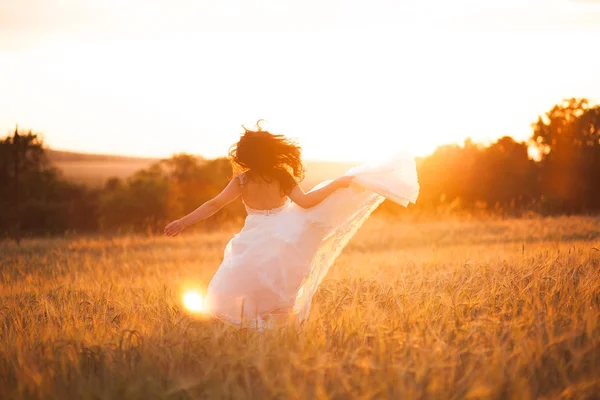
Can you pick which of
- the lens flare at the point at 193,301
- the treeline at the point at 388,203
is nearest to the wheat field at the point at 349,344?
the lens flare at the point at 193,301

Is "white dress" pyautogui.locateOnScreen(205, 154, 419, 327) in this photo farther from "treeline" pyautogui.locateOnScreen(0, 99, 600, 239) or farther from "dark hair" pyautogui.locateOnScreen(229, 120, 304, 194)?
"treeline" pyautogui.locateOnScreen(0, 99, 600, 239)

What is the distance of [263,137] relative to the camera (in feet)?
17.9

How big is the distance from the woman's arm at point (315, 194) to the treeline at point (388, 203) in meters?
17.7

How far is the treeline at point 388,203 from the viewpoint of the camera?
80.9 ft

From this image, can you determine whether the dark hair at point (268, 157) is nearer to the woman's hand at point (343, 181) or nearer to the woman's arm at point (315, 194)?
the woman's arm at point (315, 194)

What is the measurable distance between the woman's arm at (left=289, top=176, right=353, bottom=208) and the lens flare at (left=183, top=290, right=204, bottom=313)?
4.65ft

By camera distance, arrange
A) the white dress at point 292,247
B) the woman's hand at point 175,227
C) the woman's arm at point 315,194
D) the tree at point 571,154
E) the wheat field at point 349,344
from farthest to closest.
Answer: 1. the tree at point 571,154
2. the woman's arm at point 315,194
3. the white dress at point 292,247
4. the woman's hand at point 175,227
5. the wheat field at point 349,344

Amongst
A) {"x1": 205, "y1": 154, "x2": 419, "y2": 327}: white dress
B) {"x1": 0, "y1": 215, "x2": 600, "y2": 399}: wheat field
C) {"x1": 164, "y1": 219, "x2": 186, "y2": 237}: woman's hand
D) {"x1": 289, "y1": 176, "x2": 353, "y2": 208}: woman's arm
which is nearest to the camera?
{"x1": 0, "y1": 215, "x2": 600, "y2": 399}: wheat field

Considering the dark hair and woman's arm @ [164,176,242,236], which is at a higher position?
the dark hair

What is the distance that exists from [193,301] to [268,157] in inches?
72.1

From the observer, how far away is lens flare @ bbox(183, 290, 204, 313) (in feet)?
18.1

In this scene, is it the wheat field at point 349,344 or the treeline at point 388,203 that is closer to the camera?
the wheat field at point 349,344

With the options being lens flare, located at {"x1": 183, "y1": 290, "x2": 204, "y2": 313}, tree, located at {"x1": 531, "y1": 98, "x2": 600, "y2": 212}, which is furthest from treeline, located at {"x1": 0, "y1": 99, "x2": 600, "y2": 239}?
lens flare, located at {"x1": 183, "y1": 290, "x2": 204, "y2": 313}

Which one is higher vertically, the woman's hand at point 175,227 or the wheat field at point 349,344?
the woman's hand at point 175,227
